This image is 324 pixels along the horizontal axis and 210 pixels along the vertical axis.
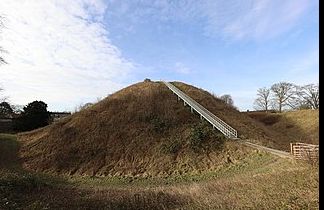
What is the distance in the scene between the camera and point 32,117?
4556 centimetres

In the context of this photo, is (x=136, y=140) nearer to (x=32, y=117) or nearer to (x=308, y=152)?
(x=32, y=117)

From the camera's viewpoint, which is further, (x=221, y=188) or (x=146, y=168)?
(x=146, y=168)

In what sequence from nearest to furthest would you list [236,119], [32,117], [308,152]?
[308,152], [236,119], [32,117]

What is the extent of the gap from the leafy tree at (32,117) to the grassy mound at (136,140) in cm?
653

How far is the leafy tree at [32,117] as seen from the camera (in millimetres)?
44938

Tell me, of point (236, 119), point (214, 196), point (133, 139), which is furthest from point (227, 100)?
point (214, 196)

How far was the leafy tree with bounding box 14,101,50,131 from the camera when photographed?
44.9 m

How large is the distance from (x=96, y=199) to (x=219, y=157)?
1531cm

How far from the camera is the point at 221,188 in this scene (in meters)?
13.5

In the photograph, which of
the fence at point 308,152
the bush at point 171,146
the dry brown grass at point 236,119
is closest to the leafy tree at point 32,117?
the dry brown grass at point 236,119

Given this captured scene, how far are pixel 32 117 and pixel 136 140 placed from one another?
2003cm

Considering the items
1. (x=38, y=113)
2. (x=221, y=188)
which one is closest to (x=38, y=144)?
(x=38, y=113)

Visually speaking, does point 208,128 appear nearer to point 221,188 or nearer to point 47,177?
point 47,177

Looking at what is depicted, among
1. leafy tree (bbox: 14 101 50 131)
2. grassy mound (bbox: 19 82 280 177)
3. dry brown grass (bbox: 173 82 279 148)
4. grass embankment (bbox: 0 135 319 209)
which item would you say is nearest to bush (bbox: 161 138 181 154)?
grassy mound (bbox: 19 82 280 177)
